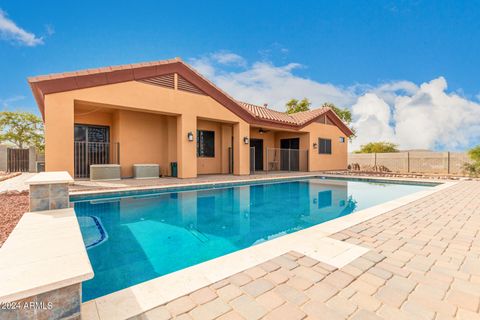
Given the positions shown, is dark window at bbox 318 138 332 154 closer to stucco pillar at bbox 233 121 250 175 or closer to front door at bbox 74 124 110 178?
stucco pillar at bbox 233 121 250 175

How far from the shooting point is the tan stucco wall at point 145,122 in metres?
8.48

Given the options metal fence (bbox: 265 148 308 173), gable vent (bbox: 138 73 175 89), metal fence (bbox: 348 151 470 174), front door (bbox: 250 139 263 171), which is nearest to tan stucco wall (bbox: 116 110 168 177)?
gable vent (bbox: 138 73 175 89)

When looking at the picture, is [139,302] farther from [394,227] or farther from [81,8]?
[81,8]

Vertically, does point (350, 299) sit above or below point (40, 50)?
below

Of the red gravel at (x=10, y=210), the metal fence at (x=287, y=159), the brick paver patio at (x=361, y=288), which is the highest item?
the metal fence at (x=287, y=159)

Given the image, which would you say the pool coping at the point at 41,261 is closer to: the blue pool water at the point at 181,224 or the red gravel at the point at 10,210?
the blue pool water at the point at 181,224

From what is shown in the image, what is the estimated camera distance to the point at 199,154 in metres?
14.3

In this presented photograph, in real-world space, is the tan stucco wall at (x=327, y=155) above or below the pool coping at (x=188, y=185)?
above

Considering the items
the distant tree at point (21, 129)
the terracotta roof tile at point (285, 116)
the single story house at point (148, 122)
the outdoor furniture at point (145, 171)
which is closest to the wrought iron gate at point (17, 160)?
the single story house at point (148, 122)

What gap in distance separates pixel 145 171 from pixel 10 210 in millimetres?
6535

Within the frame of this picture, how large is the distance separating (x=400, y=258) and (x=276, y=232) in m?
2.34

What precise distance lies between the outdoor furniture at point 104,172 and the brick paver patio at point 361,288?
32.9 ft

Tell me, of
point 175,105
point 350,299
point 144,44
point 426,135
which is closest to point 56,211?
point 350,299

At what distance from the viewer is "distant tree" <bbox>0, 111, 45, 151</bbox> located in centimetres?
2358
